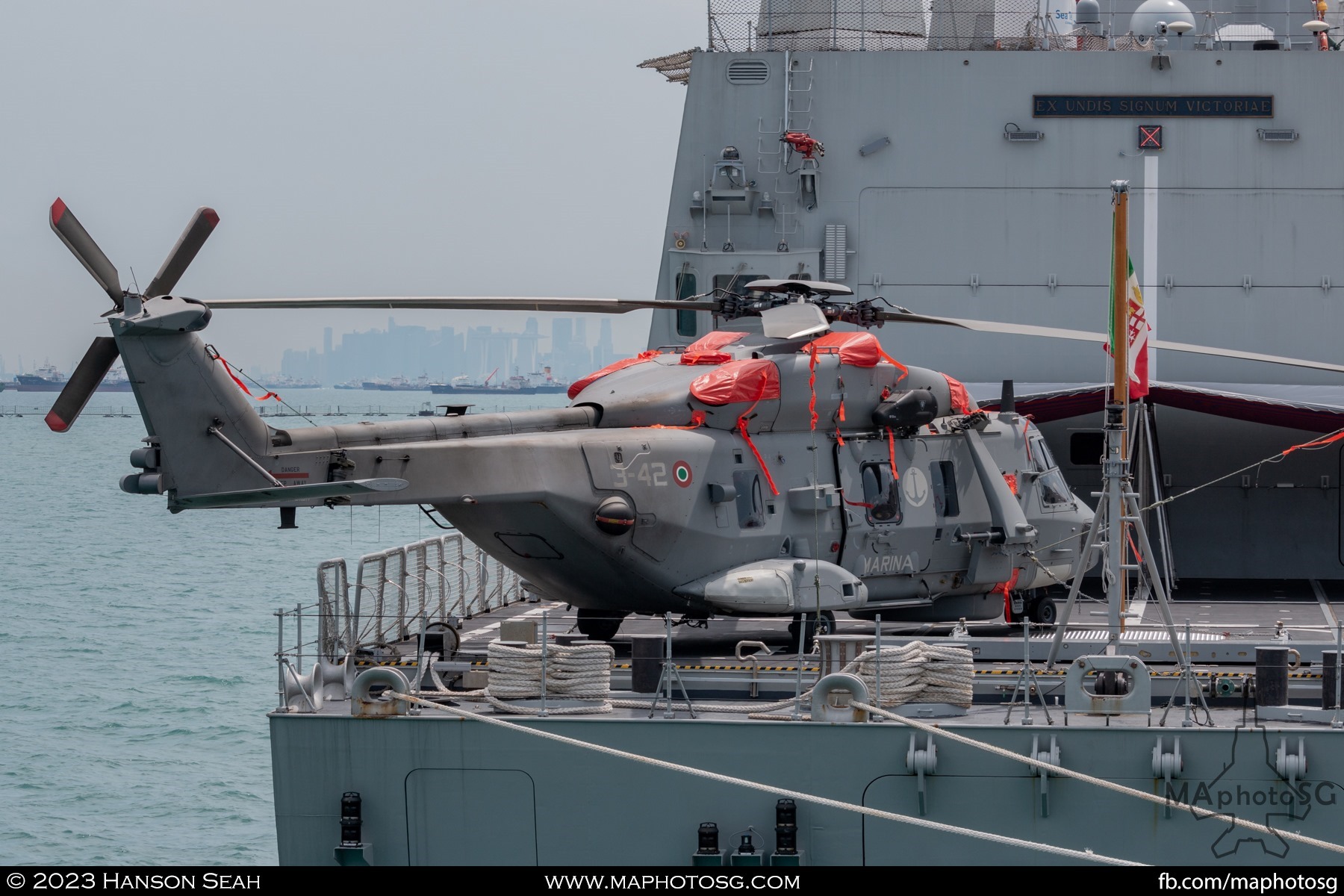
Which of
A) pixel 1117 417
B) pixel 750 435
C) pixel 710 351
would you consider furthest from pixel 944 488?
pixel 1117 417

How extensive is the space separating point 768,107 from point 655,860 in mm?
14437

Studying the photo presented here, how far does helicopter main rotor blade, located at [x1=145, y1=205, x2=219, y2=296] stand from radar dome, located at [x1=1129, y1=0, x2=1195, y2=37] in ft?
55.5

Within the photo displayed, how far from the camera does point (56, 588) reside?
159 feet

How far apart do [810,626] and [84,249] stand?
669 cm

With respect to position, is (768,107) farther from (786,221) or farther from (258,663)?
(258,663)

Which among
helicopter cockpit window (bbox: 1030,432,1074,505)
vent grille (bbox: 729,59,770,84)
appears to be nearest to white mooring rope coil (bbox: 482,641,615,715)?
helicopter cockpit window (bbox: 1030,432,1074,505)

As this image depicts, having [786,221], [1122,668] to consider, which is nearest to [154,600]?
[786,221]

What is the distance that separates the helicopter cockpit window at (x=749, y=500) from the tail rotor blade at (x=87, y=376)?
17.0 feet

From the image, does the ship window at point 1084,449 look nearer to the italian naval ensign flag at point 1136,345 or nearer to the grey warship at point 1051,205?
the grey warship at point 1051,205

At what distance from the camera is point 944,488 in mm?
15234

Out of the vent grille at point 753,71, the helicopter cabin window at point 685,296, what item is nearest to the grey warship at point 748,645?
the helicopter cabin window at point 685,296

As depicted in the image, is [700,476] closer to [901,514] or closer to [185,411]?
[901,514]

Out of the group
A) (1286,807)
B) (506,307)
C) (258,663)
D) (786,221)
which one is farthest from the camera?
(258,663)

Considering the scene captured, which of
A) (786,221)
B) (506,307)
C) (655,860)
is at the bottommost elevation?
(655,860)
